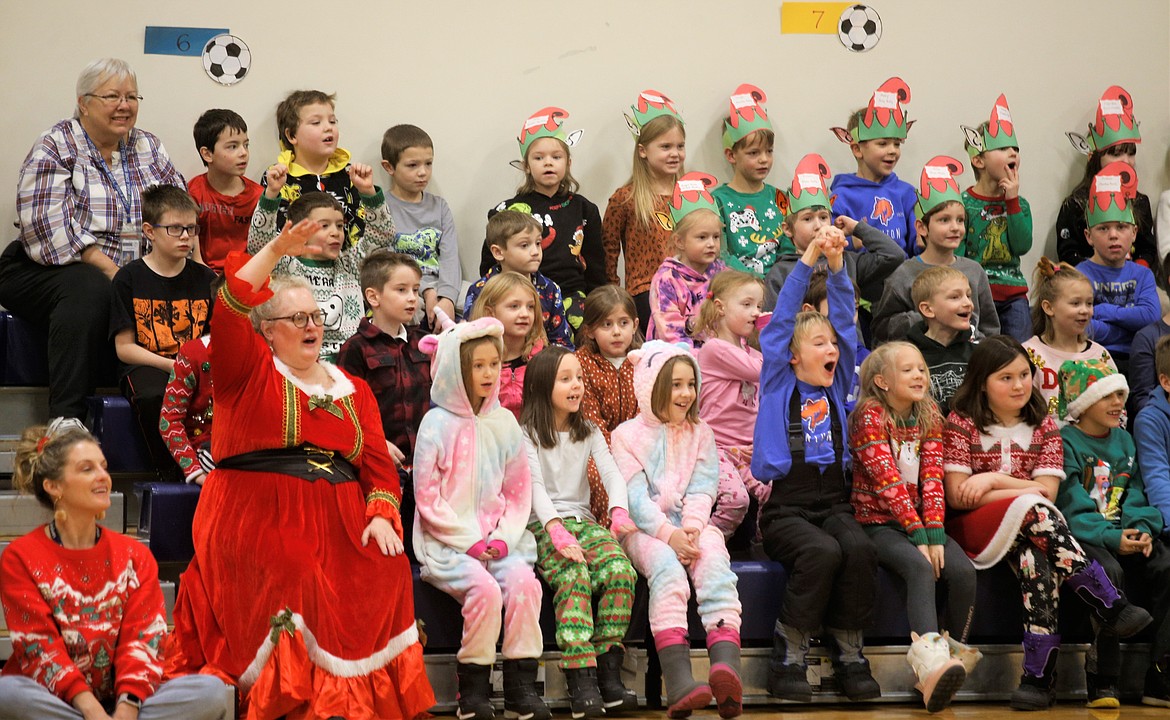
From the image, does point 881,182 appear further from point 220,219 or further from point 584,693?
point 584,693

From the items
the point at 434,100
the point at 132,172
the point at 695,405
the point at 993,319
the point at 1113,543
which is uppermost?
the point at 434,100

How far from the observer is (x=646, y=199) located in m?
6.17

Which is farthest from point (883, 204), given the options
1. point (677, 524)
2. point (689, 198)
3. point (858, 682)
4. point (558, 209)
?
point (858, 682)

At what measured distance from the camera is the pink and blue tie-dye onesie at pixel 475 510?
13.2ft

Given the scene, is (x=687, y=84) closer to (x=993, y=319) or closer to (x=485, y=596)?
(x=993, y=319)

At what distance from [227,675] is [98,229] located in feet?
7.57

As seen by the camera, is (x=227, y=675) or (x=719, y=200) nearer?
(x=227, y=675)

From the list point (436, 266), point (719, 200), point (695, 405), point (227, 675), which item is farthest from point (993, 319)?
point (227, 675)

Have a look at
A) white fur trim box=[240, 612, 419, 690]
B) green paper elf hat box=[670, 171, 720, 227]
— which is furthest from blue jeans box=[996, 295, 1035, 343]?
white fur trim box=[240, 612, 419, 690]

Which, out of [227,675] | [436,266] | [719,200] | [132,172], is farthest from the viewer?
[719,200]

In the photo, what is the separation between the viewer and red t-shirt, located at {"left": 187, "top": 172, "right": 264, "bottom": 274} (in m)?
5.63

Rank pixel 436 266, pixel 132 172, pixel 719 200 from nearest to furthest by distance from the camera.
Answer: pixel 132 172
pixel 436 266
pixel 719 200

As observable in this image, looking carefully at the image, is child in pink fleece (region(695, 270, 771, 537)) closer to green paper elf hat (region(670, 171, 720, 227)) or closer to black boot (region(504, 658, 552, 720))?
green paper elf hat (region(670, 171, 720, 227))

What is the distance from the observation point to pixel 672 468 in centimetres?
452
